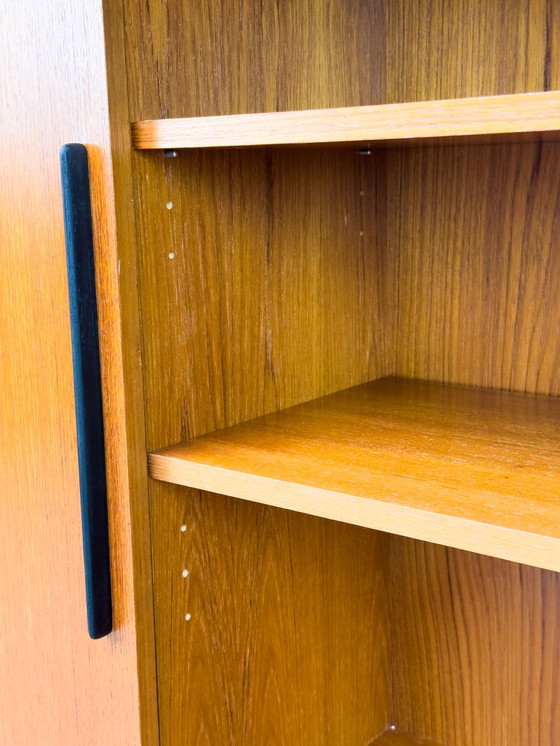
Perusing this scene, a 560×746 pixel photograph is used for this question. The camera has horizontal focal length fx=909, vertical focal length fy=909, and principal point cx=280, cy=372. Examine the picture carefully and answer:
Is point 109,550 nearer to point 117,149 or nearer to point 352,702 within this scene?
point 117,149

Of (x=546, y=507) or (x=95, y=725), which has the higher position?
(x=546, y=507)

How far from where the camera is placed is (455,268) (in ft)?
3.77

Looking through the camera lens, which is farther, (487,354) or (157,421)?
(487,354)

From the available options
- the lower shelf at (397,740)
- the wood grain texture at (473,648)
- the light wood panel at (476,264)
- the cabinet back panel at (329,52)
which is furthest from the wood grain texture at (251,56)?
the lower shelf at (397,740)

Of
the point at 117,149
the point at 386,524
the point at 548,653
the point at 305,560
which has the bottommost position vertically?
the point at 548,653

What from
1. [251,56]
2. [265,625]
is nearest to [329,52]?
[251,56]

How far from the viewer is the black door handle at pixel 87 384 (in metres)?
0.83

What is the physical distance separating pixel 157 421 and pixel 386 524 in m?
0.27

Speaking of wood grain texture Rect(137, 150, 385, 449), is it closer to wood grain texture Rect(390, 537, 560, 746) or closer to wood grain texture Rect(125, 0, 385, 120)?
wood grain texture Rect(125, 0, 385, 120)

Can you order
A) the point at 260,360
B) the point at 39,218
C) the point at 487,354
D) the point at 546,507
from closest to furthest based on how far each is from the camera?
the point at 546,507, the point at 39,218, the point at 260,360, the point at 487,354

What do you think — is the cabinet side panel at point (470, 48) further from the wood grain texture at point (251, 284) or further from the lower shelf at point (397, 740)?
the lower shelf at point (397, 740)

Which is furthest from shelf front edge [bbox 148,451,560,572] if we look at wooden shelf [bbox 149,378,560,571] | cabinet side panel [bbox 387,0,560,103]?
cabinet side panel [bbox 387,0,560,103]

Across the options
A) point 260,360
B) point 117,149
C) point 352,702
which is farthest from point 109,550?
point 352,702

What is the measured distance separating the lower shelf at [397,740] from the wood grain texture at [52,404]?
485 millimetres
